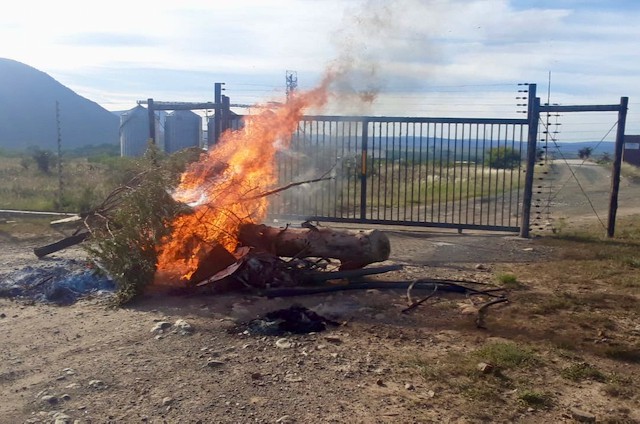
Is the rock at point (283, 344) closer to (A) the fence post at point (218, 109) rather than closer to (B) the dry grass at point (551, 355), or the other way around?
(B) the dry grass at point (551, 355)

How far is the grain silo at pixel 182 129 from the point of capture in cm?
1833

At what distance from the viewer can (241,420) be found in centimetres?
478

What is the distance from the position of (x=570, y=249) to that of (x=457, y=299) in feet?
14.8

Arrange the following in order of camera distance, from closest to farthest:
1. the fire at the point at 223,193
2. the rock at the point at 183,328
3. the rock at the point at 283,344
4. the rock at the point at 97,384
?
the rock at the point at 97,384
the rock at the point at 283,344
the rock at the point at 183,328
the fire at the point at 223,193

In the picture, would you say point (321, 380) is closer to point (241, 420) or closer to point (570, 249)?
point (241, 420)

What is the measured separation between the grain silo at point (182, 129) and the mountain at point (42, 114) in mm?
83419

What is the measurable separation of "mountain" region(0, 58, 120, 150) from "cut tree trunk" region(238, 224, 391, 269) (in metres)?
94.4

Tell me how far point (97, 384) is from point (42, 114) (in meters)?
115

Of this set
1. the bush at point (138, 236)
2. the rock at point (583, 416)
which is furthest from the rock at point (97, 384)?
the rock at point (583, 416)

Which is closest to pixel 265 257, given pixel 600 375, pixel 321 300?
pixel 321 300

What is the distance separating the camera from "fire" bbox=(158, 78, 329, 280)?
873cm

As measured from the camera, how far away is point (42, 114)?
4301 inches

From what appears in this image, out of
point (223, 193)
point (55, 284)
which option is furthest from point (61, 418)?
point (223, 193)

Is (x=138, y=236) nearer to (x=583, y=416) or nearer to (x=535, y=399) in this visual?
(x=535, y=399)
